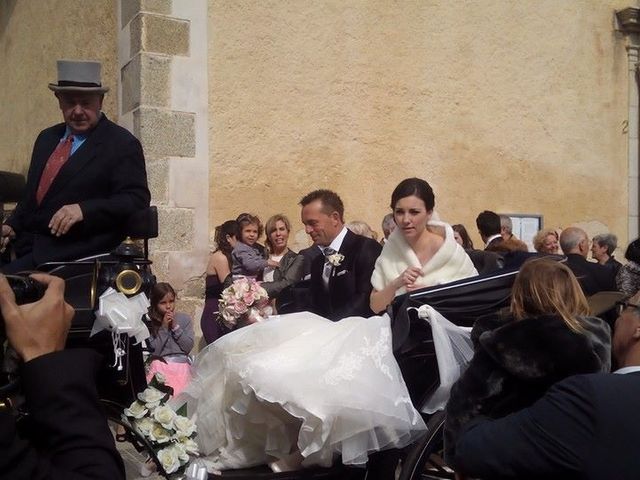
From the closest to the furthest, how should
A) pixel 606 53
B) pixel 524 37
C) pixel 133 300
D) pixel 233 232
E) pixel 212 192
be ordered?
1. pixel 133 300
2. pixel 233 232
3. pixel 212 192
4. pixel 524 37
5. pixel 606 53

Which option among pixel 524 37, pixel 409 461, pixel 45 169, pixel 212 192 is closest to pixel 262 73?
pixel 212 192

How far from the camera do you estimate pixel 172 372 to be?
487cm

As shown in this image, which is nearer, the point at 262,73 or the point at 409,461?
the point at 409,461

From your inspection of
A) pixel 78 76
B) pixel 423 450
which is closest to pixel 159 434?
pixel 423 450

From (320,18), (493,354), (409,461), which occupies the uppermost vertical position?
(320,18)

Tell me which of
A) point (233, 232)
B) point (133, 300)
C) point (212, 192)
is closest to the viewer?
point (133, 300)

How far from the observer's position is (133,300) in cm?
308

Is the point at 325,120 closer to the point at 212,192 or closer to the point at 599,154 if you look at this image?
the point at 212,192

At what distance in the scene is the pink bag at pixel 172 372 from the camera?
4645mm

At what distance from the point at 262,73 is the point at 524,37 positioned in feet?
11.8

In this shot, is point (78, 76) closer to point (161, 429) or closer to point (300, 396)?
point (161, 429)

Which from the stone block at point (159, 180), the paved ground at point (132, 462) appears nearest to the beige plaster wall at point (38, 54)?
the stone block at point (159, 180)

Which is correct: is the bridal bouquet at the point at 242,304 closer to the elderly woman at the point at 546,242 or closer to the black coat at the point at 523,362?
the black coat at the point at 523,362

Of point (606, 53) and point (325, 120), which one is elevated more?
point (606, 53)
